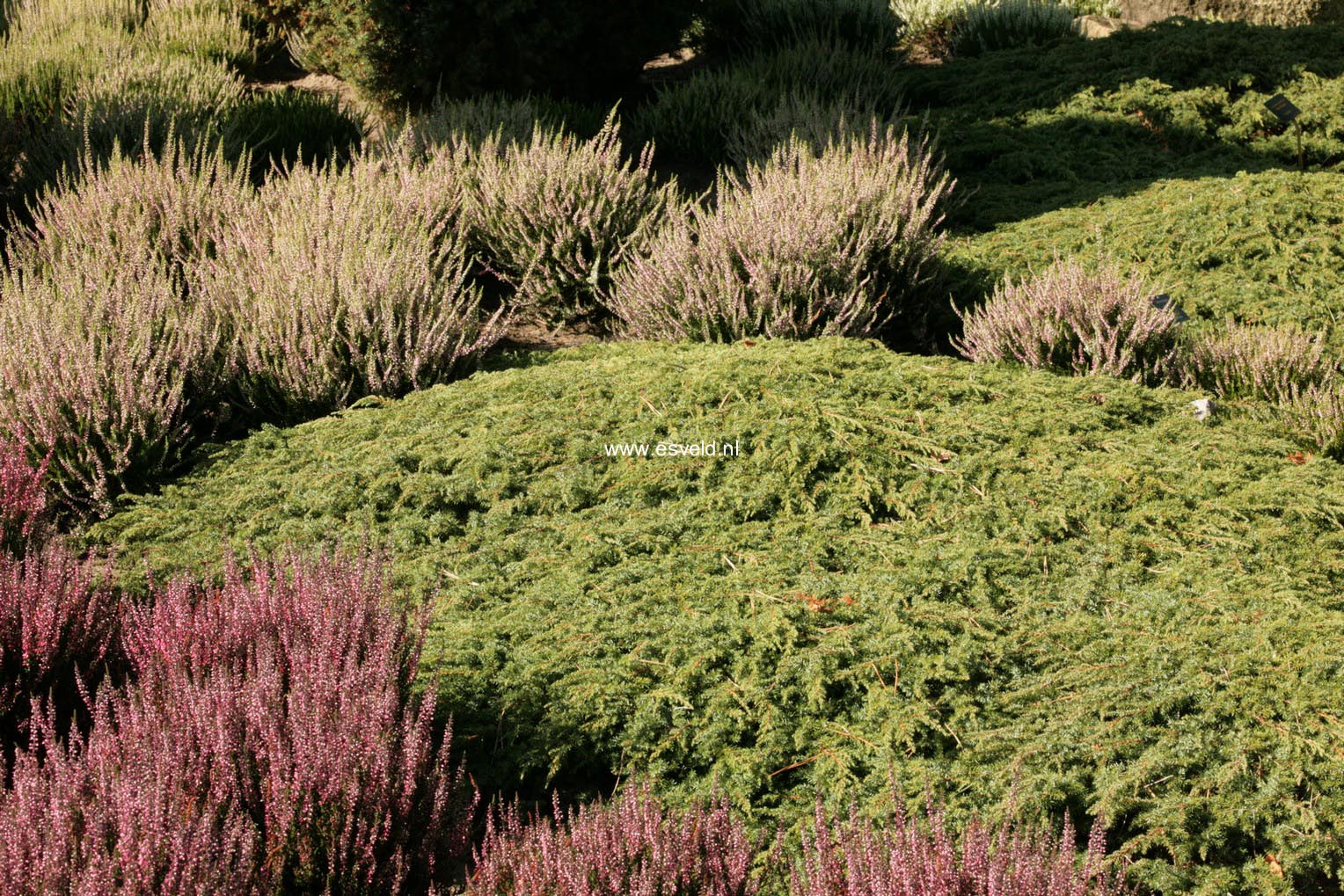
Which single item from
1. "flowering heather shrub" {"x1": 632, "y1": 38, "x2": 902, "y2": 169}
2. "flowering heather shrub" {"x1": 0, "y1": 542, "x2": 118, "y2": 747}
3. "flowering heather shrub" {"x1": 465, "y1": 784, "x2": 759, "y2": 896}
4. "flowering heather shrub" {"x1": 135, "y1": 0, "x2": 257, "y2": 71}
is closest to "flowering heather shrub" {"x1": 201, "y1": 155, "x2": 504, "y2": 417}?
"flowering heather shrub" {"x1": 0, "y1": 542, "x2": 118, "y2": 747}

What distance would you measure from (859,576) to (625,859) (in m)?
1.30

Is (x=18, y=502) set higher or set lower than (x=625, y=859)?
lower

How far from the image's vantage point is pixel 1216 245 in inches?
219

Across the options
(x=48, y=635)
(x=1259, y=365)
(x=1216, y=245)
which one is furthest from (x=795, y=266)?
(x=48, y=635)

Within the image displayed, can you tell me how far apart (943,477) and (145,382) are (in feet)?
9.17

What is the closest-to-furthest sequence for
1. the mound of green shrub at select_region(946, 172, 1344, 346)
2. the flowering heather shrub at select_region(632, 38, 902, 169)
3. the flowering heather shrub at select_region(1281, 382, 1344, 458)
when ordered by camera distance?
the flowering heather shrub at select_region(1281, 382, 1344, 458) → the mound of green shrub at select_region(946, 172, 1344, 346) → the flowering heather shrub at select_region(632, 38, 902, 169)

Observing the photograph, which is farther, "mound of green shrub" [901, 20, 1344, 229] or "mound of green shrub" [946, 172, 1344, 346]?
"mound of green shrub" [901, 20, 1344, 229]

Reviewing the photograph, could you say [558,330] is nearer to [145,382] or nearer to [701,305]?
[701,305]

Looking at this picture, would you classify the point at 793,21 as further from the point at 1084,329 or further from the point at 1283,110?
the point at 1084,329

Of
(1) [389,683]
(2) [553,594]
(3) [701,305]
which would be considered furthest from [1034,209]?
(1) [389,683]

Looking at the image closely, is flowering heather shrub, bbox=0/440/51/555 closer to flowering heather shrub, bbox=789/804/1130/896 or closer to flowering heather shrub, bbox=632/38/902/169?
flowering heather shrub, bbox=789/804/1130/896

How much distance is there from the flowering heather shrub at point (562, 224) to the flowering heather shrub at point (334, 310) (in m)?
0.52

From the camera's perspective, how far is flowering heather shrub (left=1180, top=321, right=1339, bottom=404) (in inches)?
174

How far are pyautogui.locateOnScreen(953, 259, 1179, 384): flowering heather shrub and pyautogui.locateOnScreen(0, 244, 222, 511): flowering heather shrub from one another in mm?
3208
